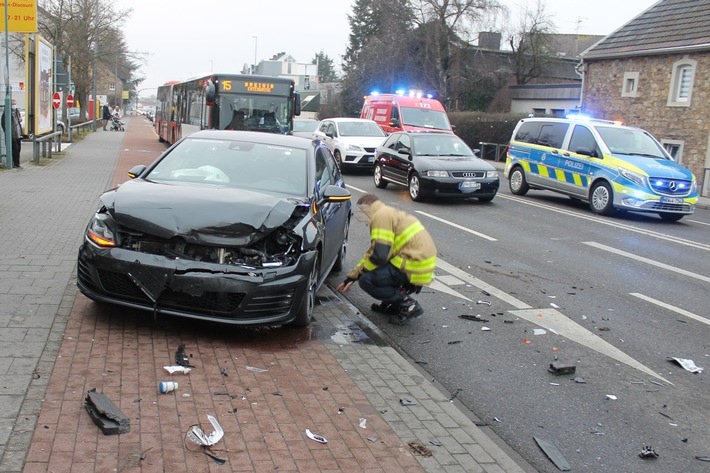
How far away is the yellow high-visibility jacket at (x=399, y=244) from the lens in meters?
6.38

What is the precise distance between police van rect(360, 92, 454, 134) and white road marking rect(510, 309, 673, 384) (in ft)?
58.7

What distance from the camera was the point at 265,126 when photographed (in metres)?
19.6

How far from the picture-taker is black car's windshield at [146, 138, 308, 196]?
265 inches

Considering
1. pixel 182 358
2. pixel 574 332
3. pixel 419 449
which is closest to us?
pixel 419 449

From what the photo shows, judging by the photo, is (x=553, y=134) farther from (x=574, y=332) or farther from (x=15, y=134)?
(x=15, y=134)

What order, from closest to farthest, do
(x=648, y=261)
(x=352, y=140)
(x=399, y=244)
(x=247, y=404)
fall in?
(x=247, y=404), (x=399, y=244), (x=648, y=261), (x=352, y=140)

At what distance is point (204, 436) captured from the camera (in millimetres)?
3875

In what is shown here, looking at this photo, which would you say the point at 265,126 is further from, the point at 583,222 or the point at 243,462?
the point at 243,462

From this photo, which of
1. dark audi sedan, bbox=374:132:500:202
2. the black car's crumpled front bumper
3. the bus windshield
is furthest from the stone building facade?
the black car's crumpled front bumper

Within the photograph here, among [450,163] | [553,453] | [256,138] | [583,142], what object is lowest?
[553,453]

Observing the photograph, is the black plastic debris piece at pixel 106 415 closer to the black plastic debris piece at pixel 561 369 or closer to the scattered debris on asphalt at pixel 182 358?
the scattered debris on asphalt at pixel 182 358

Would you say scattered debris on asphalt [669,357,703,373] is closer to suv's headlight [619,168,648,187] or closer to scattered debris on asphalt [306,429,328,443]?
scattered debris on asphalt [306,429,328,443]

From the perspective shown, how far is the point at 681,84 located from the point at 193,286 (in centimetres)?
2491

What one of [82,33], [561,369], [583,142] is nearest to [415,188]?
[583,142]
